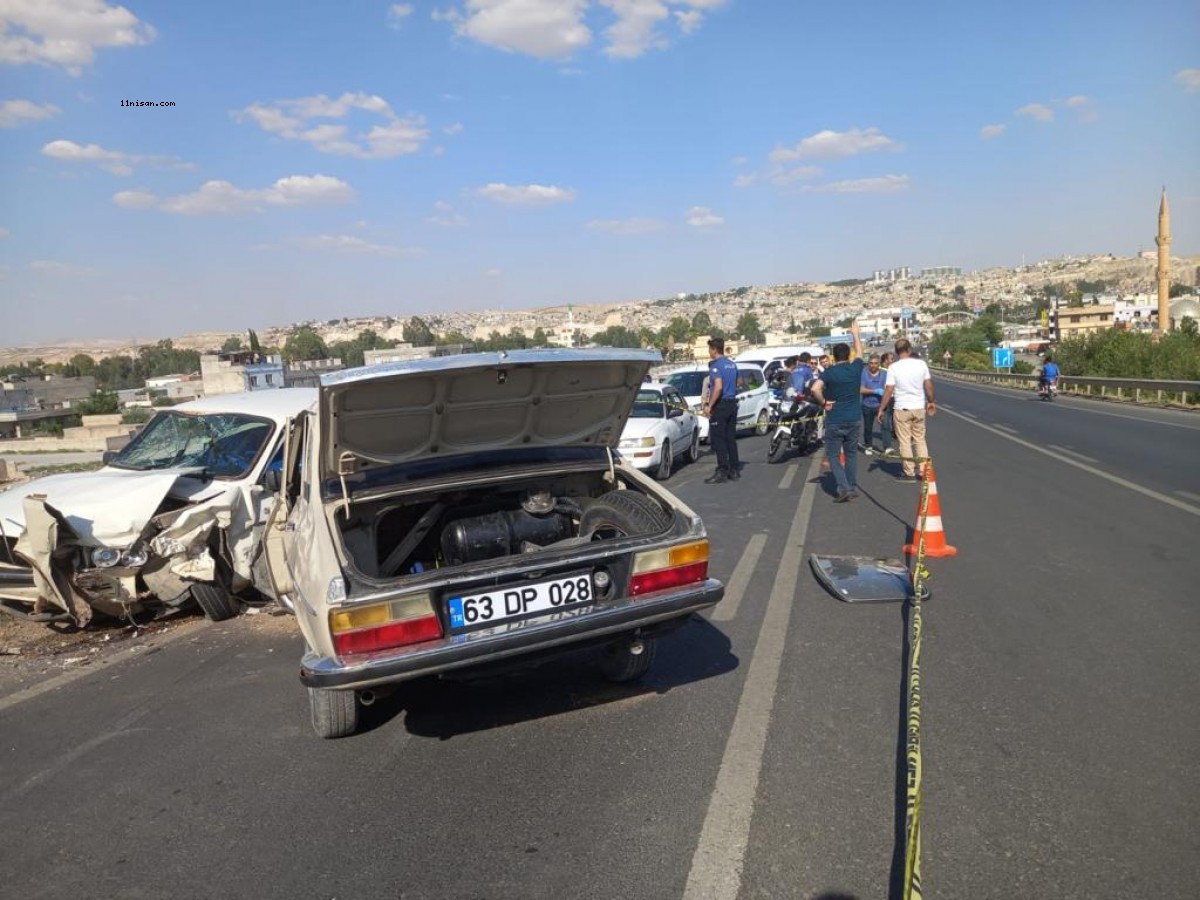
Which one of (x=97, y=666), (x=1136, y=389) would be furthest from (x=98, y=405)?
(x=97, y=666)

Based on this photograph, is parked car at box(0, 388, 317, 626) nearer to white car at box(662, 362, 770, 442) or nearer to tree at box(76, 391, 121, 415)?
white car at box(662, 362, 770, 442)

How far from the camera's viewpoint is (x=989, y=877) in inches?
115

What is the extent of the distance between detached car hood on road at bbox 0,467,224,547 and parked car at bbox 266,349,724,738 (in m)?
1.37

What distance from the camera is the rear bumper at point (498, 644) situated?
376 centimetres

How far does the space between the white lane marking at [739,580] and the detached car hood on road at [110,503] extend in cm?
401

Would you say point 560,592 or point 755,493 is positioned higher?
point 560,592

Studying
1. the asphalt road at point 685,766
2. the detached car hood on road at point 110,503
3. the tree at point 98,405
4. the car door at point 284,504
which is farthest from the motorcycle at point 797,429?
the tree at point 98,405

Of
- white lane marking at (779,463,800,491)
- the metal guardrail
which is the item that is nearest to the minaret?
the metal guardrail

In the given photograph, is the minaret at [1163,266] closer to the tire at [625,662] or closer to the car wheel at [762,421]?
the car wheel at [762,421]

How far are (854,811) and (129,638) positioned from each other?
562 centimetres

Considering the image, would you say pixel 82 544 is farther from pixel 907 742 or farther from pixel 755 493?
pixel 755 493

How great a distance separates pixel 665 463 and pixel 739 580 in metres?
7.48

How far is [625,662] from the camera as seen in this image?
4852mm

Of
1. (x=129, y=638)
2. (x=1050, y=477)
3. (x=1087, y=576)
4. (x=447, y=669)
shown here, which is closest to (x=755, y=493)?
(x=1050, y=477)
